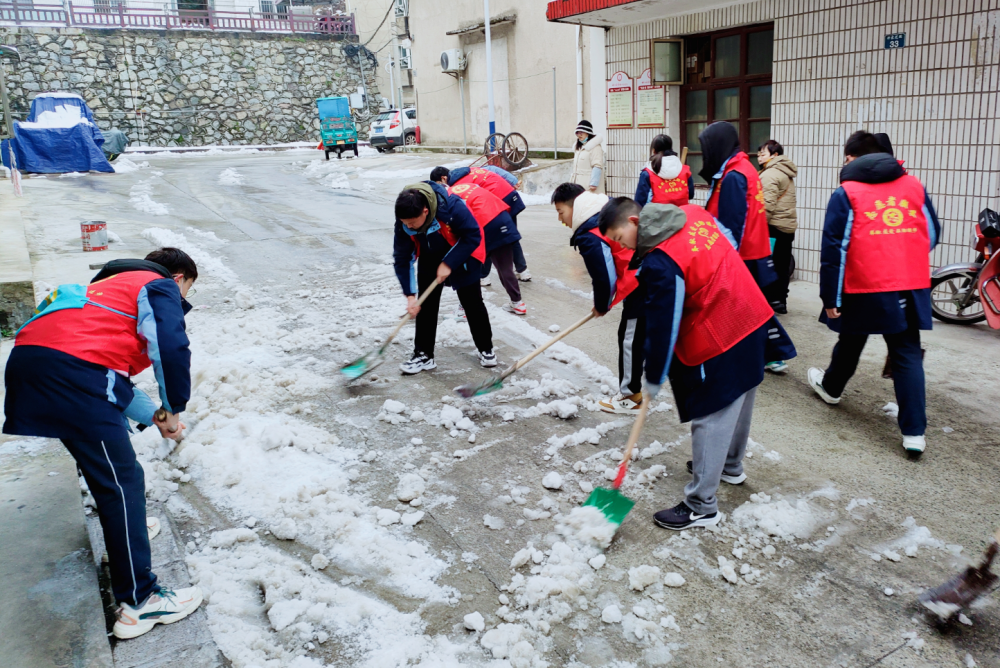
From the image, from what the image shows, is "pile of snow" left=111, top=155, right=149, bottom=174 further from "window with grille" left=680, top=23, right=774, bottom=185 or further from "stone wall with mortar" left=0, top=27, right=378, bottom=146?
"window with grille" left=680, top=23, right=774, bottom=185

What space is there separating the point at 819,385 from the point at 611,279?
1.61 metres

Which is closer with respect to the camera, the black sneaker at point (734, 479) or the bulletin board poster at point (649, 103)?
the black sneaker at point (734, 479)

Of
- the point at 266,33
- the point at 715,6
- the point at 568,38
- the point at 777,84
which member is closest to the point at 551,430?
the point at 777,84

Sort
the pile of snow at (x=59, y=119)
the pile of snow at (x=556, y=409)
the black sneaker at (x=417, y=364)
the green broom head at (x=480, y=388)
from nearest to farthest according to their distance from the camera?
the pile of snow at (x=556, y=409), the green broom head at (x=480, y=388), the black sneaker at (x=417, y=364), the pile of snow at (x=59, y=119)

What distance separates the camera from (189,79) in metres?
31.3

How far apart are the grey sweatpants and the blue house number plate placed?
17.1 ft

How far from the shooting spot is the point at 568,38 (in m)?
16.2

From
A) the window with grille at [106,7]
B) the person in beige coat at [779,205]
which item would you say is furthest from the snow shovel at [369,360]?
the window with grille at [106,7]

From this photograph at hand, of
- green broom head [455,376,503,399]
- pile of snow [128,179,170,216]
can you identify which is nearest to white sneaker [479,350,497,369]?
green broom head [455,376,503,399]

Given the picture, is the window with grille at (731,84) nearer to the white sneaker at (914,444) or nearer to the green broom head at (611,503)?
the white sneaker at (914,444)

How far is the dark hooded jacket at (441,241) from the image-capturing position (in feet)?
16.8

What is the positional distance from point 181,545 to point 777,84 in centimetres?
743

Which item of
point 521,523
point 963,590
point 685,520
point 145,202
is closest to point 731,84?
point 685,520

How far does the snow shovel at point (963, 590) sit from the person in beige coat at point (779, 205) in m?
4.05
